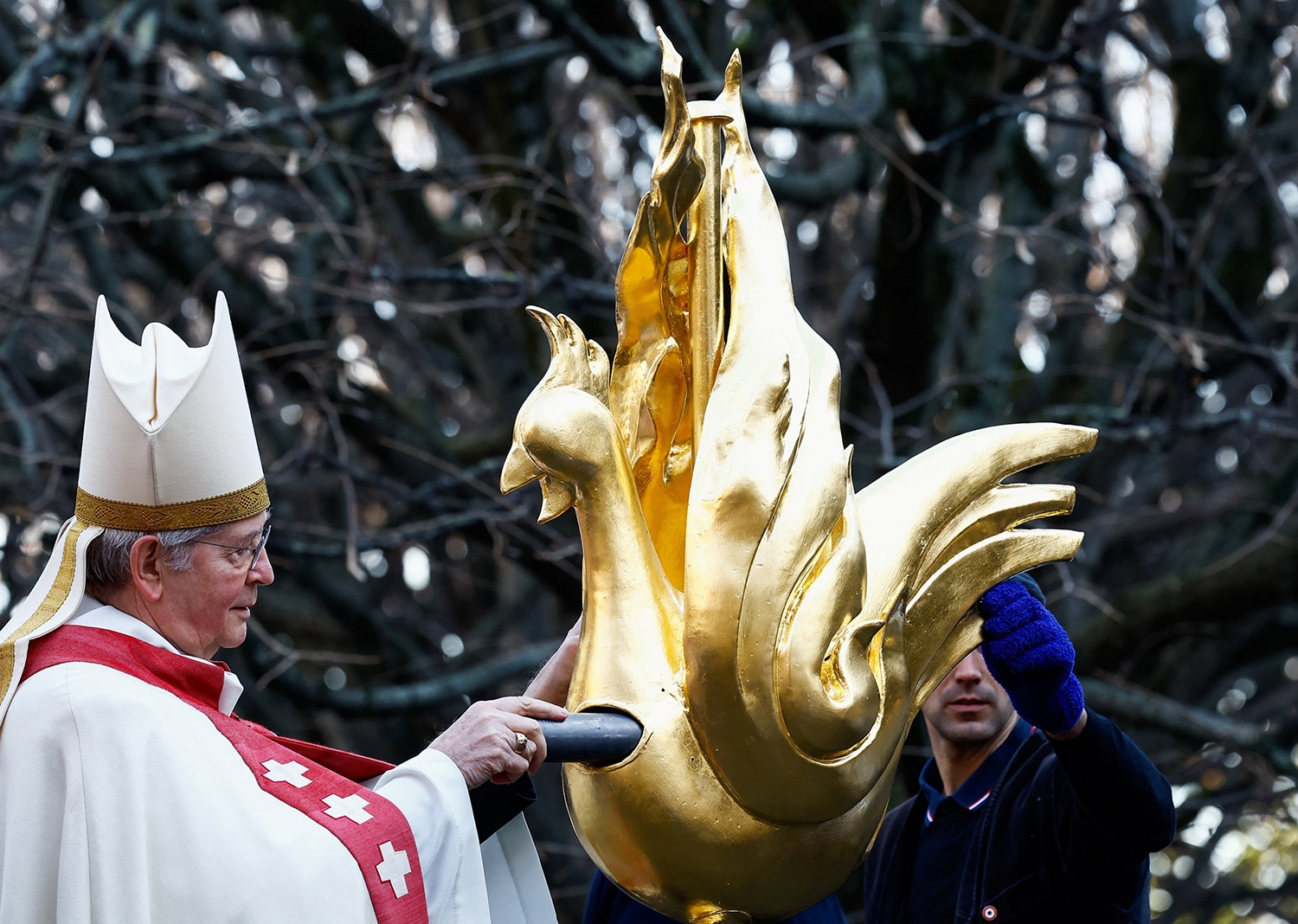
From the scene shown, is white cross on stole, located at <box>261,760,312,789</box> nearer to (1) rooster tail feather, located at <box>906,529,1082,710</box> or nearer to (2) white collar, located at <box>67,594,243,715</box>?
(2) white collar, located at <box>67,594,243,715</box>

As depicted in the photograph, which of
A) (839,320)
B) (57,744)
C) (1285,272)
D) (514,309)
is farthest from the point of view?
(1285,272)

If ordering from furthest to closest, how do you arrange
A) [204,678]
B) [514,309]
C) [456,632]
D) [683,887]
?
1. [456,632]
2. [514,309]
3. [204,678]
4. [683,887]

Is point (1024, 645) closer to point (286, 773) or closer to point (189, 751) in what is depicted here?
point (286, 773)

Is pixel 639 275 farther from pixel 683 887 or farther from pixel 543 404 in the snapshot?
pixel 683 887

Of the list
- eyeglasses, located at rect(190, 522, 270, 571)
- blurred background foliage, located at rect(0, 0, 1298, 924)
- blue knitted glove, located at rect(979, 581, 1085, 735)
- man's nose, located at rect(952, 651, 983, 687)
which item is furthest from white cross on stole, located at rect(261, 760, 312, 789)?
blurred background foliage, located at rect(0, 0, 1298, 924)

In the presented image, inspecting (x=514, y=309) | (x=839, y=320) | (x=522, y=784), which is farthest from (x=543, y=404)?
(x=839, y=320)

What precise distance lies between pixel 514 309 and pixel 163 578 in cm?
357

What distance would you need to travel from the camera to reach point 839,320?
248 inches

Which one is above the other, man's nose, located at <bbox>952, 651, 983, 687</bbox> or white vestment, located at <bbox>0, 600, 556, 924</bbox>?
white vestment, located at <bbox>0, 600, 556, 924</bbox>

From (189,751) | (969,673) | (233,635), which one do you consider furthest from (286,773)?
(969,673)

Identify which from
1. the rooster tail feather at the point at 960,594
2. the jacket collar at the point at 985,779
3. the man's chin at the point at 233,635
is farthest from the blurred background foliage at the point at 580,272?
the rooster tail feather at the point at 960,594

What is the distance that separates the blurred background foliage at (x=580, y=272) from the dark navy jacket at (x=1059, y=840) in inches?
60.6

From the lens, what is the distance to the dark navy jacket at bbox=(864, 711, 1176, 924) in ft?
7.72

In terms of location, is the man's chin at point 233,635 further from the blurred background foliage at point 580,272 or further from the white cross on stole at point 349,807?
the blurred background foliage at point 580,272
